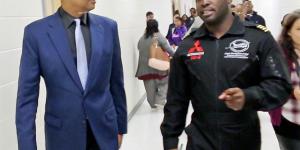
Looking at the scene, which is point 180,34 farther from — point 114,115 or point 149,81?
point 114,115

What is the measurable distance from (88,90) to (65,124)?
0.21 m

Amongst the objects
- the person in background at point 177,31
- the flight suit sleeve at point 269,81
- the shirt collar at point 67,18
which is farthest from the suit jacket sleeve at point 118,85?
the person in background at point 177,31

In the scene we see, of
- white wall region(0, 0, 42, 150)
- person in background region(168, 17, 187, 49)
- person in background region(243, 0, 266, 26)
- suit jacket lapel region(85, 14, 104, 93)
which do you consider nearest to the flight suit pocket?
suit jacket lapel region(85, 14, 104, 93)

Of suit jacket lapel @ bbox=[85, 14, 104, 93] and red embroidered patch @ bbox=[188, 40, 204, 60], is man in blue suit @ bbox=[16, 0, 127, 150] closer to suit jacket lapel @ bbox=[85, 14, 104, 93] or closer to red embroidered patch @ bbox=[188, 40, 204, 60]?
suit jacket lapel @ bbox=[85, 14, 104, 93]

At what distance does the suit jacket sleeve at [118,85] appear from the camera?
2345 millimetres

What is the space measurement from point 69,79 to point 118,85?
37cm

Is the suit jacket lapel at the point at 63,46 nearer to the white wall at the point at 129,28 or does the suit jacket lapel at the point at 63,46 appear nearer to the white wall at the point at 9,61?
the white wall at the point at 9,61

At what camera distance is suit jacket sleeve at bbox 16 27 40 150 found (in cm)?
205

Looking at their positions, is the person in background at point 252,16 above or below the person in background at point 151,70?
above

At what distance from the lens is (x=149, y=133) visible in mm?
5500

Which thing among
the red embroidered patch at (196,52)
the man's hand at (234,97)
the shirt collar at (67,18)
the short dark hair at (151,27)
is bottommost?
the short dark hair at (151,27)

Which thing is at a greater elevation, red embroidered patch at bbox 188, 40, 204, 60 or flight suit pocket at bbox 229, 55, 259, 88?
red embroidered patch at bbox 188, 40, 204, 60

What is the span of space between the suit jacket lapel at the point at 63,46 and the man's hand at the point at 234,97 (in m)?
0.79

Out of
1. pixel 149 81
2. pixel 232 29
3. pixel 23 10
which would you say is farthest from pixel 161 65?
pixel 232 29
